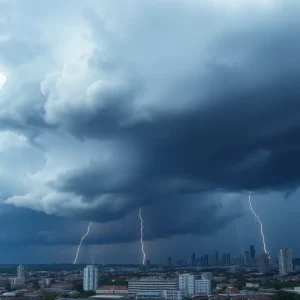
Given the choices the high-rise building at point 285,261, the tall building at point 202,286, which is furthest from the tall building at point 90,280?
the high-rise building at point 285,261

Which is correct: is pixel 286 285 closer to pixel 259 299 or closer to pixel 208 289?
pixel 208 289

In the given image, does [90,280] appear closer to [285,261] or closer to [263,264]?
[263,264]

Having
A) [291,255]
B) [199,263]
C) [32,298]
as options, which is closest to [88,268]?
[32,298]

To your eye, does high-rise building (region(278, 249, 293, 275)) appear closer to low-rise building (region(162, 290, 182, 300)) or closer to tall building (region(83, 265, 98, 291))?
tall building (region(83, 265, 98, 291))

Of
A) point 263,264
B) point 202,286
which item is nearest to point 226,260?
point 263,264

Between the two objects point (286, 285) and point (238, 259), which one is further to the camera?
point (238, 259)

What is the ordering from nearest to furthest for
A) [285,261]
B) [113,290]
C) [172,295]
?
[172,295], [113,290], [285,261]

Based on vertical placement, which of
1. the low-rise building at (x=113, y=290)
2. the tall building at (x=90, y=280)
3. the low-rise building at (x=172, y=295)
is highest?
the tall building at (x=90, y=280)

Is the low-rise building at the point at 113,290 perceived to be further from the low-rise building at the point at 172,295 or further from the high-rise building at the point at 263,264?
the high-rise building at the point at 263,264
